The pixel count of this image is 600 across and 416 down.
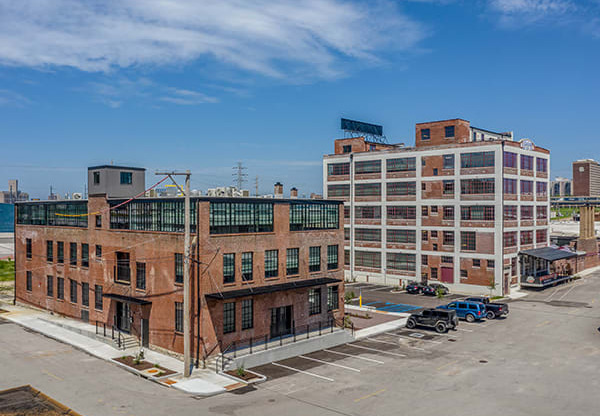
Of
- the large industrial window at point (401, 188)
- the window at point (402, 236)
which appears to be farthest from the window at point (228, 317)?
the large industrial window at point (401, 188)

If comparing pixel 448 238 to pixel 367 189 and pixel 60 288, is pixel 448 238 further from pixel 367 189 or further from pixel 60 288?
pixel 60 288

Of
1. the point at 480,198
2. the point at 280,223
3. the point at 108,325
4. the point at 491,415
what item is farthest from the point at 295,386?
the point at 480,198

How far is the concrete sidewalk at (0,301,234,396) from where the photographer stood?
95.3 ft

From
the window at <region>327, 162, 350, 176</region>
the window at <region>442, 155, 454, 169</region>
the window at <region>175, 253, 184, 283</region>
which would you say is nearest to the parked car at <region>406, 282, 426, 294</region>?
the window at <region>442, 155, 454, 169</region>

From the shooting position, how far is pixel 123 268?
39188 millimetres

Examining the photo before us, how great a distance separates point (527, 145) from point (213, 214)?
5049 cm

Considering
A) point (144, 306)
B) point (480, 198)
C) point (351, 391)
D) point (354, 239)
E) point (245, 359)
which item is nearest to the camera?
point (351, 391)

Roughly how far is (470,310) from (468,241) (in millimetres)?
18830

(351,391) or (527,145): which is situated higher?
(527,145)

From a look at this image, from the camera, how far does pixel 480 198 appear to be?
6375 cm

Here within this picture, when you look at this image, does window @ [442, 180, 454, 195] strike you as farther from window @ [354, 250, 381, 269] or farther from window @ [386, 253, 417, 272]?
window @ [354, 250, 381, 269]

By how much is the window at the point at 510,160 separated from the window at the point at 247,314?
138ft

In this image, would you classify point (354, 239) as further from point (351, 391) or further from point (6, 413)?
point (6, 413)

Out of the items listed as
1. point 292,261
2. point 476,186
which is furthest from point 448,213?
point 292,261
